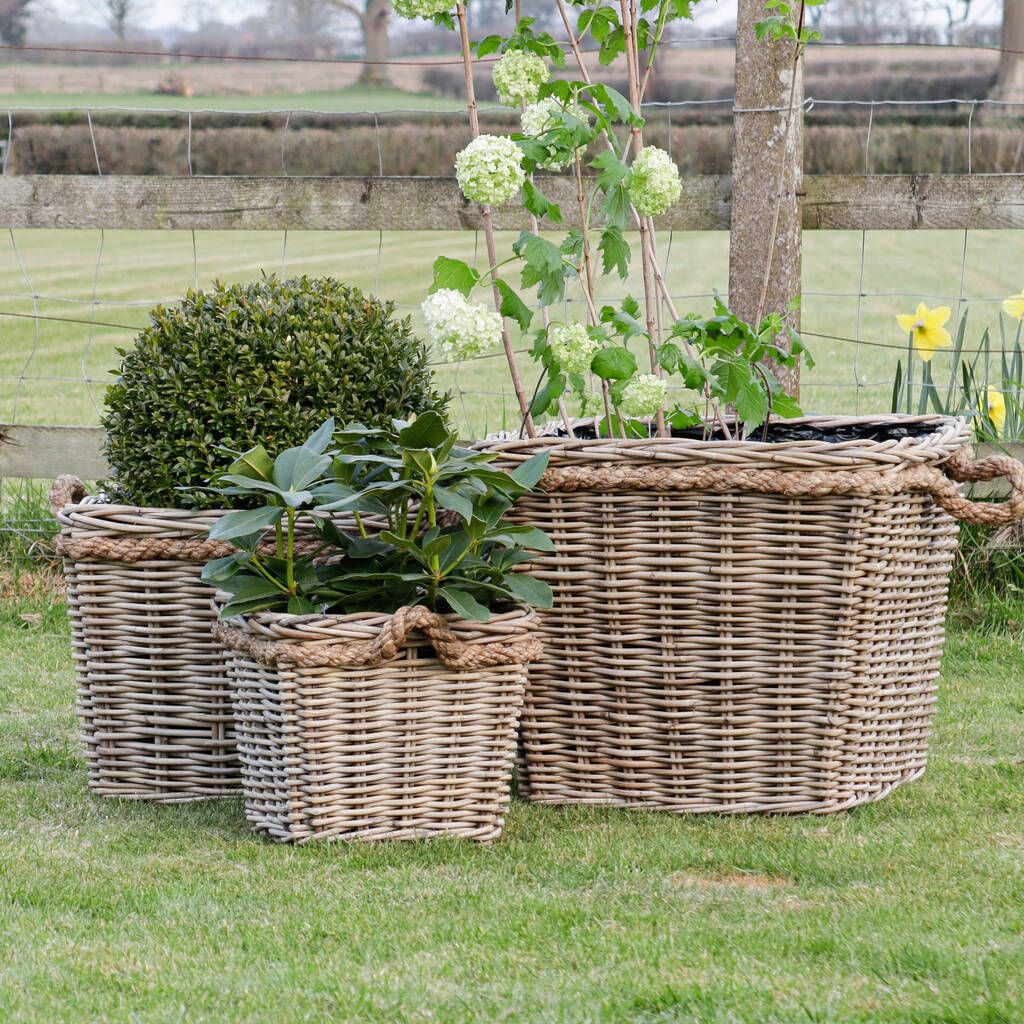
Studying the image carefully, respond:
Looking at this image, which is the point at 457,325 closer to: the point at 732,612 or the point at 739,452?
the point at 739,452

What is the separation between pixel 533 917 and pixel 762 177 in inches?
80.6

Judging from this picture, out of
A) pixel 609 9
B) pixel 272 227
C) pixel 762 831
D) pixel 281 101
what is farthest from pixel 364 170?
pixel 762 831

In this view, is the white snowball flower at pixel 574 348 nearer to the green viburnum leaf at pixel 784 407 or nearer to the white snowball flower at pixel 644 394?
the white snowball flower at pixel 644 394

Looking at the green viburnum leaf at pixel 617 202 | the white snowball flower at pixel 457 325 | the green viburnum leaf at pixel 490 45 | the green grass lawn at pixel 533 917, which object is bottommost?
the green grass lawn at pixel 533 917

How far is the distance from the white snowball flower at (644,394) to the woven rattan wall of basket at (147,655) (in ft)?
2.34

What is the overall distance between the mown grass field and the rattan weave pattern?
4.82m

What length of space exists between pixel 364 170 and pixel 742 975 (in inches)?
329

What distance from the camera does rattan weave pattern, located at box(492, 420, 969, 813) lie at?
2.03 m

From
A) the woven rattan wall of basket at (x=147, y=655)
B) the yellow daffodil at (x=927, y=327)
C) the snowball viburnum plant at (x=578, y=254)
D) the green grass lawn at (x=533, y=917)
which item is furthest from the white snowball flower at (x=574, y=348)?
the yellow daffodil at (x=927, y=327)

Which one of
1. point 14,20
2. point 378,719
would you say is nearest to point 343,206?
point 378,719

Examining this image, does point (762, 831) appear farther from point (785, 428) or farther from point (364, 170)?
point (364, 170)

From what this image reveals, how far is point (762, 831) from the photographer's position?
6.75 ft

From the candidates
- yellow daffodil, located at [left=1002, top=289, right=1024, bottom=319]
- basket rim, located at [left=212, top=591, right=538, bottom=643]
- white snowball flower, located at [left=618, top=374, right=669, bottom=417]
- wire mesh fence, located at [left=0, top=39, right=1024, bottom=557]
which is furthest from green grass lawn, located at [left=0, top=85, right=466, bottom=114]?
basket rim, located at [left=212, top=591, right=538, bottom=643]

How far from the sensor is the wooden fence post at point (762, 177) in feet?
9.82
